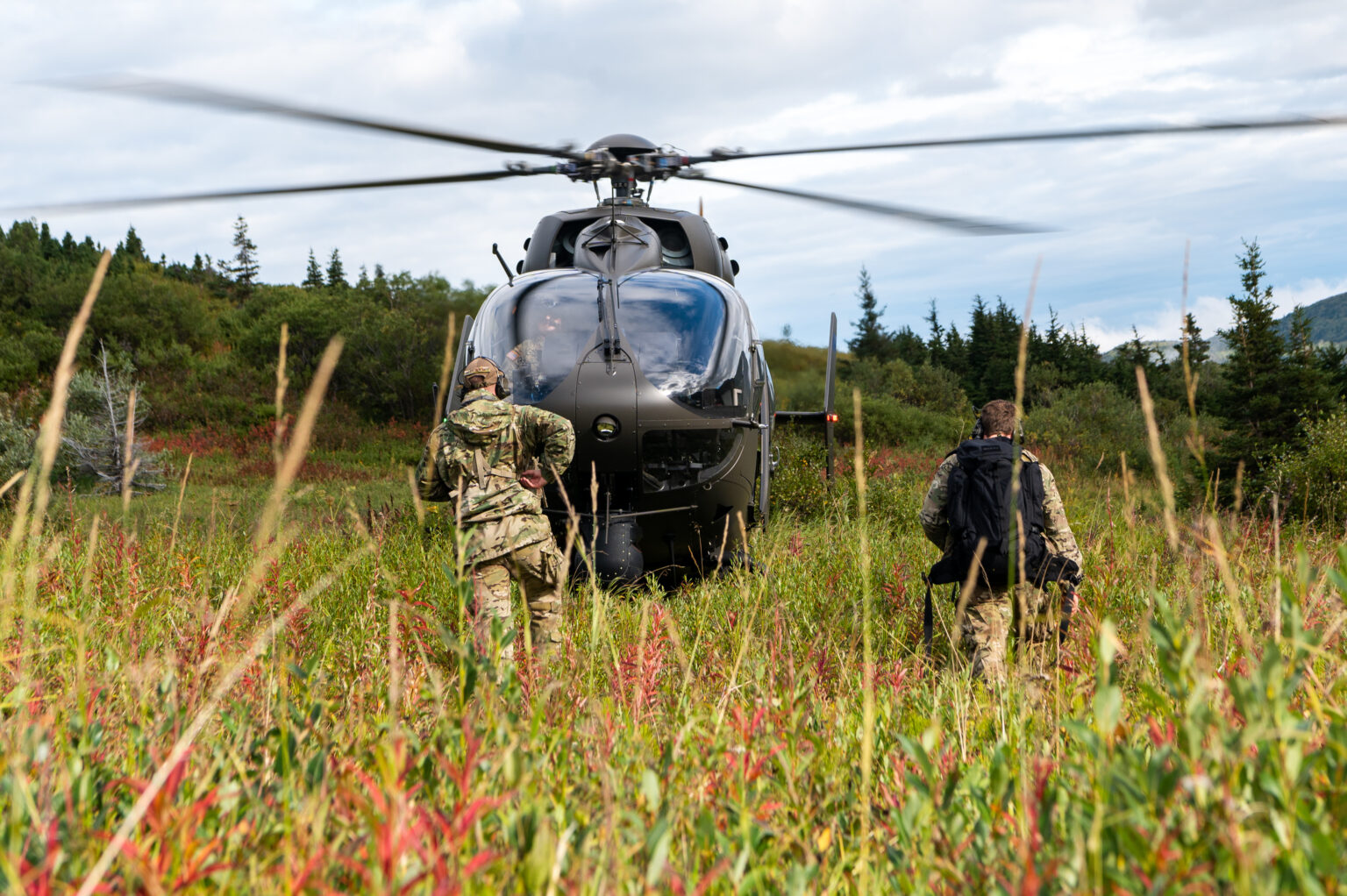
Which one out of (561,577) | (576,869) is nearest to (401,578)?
(561,577)

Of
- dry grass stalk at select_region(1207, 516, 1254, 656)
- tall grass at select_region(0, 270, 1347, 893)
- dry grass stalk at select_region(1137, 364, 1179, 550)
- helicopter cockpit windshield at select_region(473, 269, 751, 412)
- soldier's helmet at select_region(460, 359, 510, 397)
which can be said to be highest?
helicopter cockpit windshield at select_region(473, 269, 751, 412)

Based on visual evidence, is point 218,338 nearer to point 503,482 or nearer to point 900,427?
point 900,427

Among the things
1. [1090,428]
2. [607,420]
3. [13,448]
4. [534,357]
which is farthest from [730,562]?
[1090,428]

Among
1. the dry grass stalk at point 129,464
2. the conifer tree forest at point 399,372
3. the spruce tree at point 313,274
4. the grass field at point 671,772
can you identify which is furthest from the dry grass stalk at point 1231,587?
the spruce tree at point 313,274

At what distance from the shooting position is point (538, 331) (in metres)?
5.59

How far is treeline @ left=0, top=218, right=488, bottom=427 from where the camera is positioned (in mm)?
28469

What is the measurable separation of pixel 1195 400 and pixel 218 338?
38.9 metres

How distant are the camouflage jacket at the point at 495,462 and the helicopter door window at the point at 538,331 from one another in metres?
0.68

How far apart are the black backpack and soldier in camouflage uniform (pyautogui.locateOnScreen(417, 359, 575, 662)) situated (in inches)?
83.7

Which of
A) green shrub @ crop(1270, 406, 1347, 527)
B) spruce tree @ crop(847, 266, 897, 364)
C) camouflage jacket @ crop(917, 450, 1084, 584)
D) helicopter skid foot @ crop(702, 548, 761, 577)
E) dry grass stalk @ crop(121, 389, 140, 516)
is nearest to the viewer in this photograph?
dry grass stalk @ crop(121, 389, 140, 516)

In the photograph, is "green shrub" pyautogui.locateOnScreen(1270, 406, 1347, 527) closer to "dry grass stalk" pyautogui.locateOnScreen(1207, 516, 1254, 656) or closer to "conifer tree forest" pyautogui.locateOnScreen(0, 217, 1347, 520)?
"conifer tree forest" pyautogui.locateOnScreen(0, 217, 1347, 520)

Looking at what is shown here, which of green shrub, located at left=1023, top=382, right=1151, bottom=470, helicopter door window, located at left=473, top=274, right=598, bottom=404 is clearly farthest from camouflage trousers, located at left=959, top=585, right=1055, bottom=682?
green shrub, located at left=1023, top=382, right=1151, bottom=470

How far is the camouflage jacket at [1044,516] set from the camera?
4.23m

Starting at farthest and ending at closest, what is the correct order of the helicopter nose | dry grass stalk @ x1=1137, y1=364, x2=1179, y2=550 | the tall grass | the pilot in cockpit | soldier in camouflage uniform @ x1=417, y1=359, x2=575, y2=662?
1. the pilot in cockpit
2. the helicopter nose
3. soldier in camouflage uniform @ x1=417, y1=359, x2=575, y2=662
4. dry grass stalk @ x1=1137, y1=364, x2=1179, y2=550
5. the tall grass
